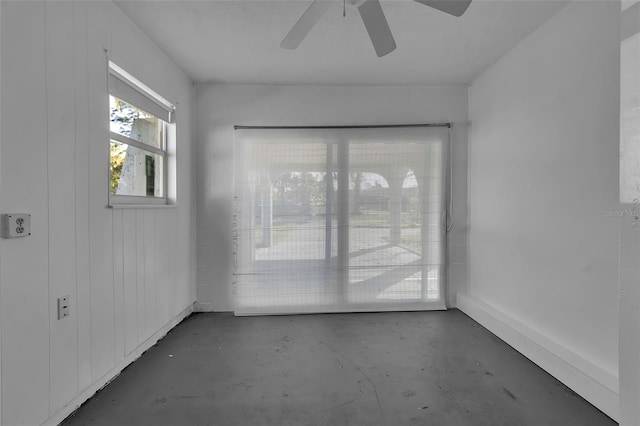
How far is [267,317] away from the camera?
3.25m

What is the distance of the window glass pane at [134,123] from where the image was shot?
2.20 metres

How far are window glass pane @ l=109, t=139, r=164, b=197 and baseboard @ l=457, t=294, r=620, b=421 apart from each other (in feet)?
10.7

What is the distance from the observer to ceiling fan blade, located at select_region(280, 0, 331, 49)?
1.45 m

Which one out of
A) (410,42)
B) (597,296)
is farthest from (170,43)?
(597,296)

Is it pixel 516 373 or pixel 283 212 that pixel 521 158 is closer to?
pixel 516 373

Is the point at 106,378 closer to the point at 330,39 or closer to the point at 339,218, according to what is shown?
the point at 339,218

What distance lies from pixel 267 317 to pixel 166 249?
4.08 ft

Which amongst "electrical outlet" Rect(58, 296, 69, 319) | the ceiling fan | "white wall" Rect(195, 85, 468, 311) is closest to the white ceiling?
"white wall" Rect(195, 85, 468, 311)

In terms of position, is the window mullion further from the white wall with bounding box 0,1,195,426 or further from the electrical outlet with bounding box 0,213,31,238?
the electrical outlet with bounding box 0,213,31,238

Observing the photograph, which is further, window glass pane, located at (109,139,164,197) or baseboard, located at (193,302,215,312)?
baseboard, located at (193,302,215,312)

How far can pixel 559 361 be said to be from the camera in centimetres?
206

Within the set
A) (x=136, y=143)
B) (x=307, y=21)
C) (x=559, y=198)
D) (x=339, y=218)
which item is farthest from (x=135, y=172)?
(x=559, y=198)

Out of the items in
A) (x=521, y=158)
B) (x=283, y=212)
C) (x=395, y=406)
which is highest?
(x=521, y=158)

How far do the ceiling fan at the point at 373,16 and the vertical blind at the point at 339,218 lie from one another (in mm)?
1602
